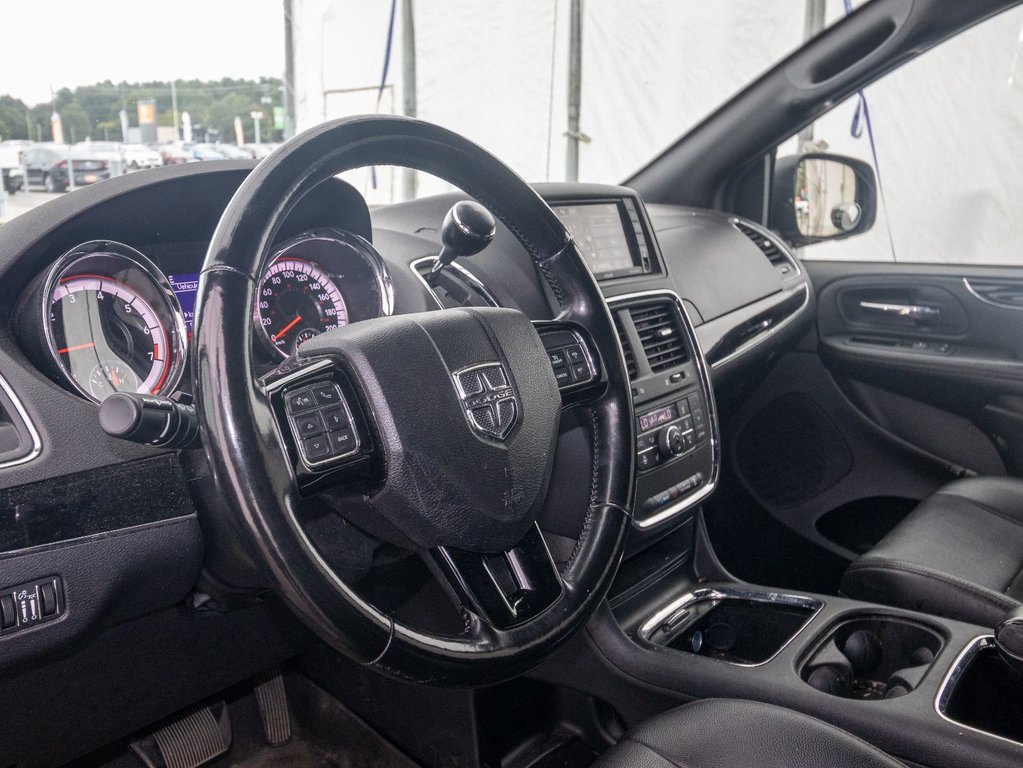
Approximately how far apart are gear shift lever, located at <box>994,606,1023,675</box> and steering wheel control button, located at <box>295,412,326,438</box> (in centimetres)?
87

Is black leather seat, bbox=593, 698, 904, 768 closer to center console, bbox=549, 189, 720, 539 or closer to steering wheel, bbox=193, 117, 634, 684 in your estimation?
steering wheel, bbox=193, 117, 634, 684

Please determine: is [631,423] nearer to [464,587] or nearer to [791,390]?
[464,587]

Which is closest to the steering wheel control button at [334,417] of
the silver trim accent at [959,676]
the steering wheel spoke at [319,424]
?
the steering wheel spoke at [319,424]

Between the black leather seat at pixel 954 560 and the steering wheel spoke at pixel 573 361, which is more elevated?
the steering wheel spoke at pixel 573 361

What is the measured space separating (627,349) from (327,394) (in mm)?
693

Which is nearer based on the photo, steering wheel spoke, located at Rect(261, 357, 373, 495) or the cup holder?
steering wheel spoke, located at Rect(261, 357, 373, 495)

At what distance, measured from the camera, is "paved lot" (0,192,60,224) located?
3.59ft

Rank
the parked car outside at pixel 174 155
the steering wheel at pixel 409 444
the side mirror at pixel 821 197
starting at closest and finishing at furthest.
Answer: the steering wheel at pixel 409 444 < the parked car outside at pixel 174 155 < the side mirror at pixel 821 197

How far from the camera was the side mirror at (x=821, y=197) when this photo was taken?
89.7 inches

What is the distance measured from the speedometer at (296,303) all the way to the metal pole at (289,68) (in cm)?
Result: 96

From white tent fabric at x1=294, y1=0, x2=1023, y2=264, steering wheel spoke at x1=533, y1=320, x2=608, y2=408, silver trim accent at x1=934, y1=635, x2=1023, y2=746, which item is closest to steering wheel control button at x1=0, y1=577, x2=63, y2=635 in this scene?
steering wheel spoke at x1=533, y1=320, x2=608, y2=408

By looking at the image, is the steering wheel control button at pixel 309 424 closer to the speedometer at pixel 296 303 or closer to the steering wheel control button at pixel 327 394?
the steering wheel control button at pixel 327 394

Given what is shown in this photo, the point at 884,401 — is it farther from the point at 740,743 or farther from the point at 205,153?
the point at 205,153

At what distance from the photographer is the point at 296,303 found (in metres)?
1.23
